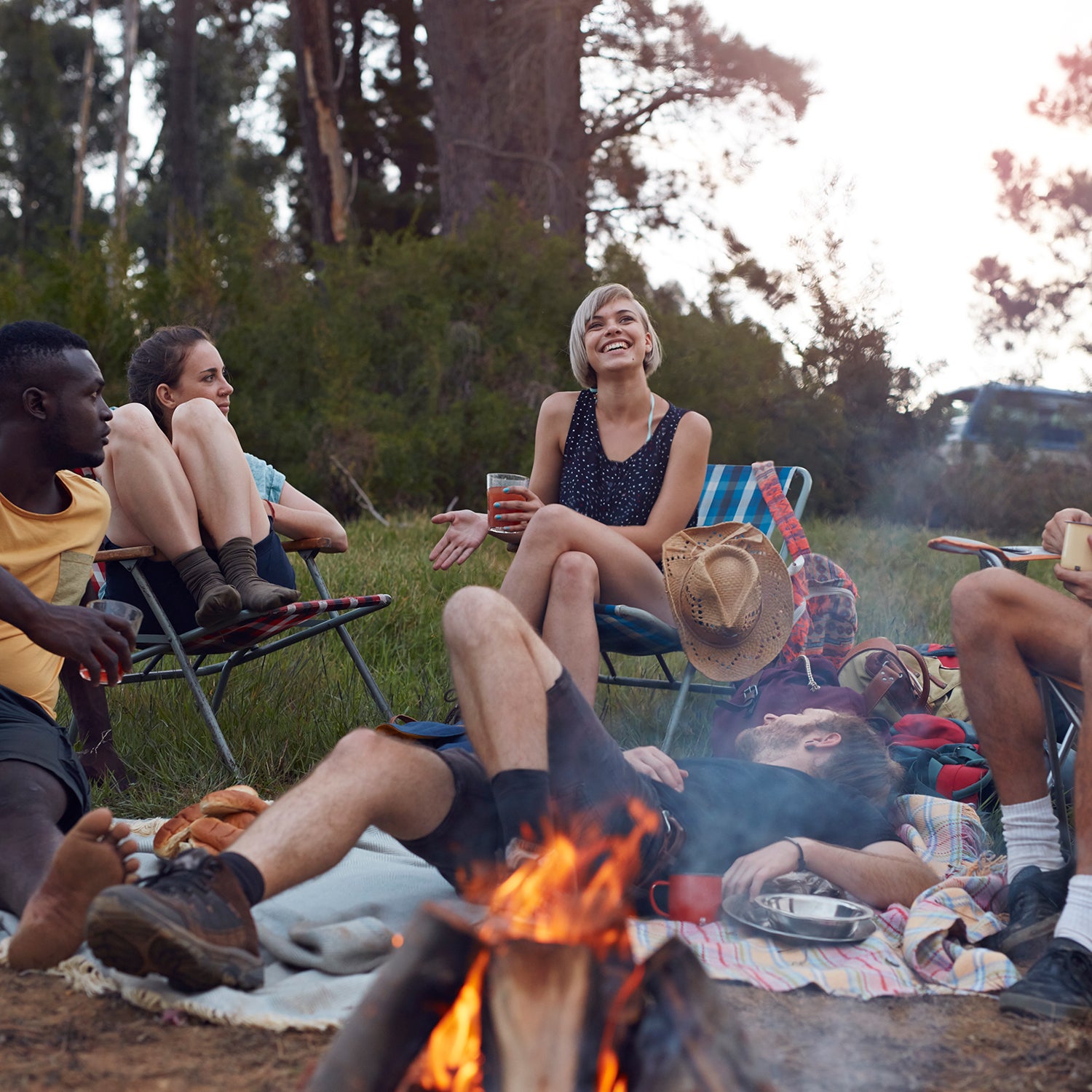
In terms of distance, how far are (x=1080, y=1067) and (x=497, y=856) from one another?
941 millimetres

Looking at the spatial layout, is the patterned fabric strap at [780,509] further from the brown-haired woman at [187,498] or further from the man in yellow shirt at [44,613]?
the man in yellow shirt at [44,613]

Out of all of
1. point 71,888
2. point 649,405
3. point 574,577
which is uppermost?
point 649,405

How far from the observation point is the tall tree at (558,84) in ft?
27.9

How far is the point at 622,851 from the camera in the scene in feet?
6.64

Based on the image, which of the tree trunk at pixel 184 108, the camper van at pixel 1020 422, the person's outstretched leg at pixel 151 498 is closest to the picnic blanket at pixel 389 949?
the person's outstretched leg at pixel 151 498

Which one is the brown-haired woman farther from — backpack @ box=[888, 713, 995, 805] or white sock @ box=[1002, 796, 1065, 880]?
white sock @ box=[1002, 796, 1065, 880]

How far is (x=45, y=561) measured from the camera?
2.53 meters

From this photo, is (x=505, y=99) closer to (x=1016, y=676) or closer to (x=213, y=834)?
(x=1016, y=676)

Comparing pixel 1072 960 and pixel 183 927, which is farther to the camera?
pixel 1072 960

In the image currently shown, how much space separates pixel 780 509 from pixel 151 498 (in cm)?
198

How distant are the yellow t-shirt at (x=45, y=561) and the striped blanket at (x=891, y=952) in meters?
1.33

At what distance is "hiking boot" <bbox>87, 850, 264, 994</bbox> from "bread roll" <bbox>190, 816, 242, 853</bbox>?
614 millimetres

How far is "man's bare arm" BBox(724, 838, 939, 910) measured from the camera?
2.23m

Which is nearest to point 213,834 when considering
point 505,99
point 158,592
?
point 158,592
